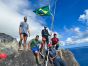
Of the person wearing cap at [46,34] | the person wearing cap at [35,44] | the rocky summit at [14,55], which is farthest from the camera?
the person wearing cap at [46,34]

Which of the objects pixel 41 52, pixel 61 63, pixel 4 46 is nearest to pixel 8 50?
pixel 4 46

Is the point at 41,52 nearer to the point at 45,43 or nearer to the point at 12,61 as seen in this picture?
the point at 45,43

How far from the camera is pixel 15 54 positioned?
20.4 meters

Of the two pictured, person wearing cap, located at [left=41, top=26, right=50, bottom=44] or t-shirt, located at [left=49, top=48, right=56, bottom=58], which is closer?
t-shirt, located at [left=49, top=48, right=56, bottom=58]

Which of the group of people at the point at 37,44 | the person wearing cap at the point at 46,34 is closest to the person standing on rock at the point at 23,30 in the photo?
the group of people at the point at 37,44

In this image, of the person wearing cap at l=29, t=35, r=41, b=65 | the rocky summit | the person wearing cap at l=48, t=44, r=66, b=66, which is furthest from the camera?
the rocky summit

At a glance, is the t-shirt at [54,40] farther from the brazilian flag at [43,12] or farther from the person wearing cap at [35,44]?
the brazilian flag at [43,12]

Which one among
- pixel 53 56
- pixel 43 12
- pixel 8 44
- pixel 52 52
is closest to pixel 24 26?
pixel 43 12

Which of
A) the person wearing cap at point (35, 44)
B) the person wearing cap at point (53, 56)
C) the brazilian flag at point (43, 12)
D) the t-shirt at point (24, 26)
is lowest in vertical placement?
the person wearing cap at point (53, 56)

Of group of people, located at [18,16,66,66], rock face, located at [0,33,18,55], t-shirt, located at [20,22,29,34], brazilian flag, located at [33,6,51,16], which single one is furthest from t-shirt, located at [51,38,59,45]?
rock face, located at [0,33,18,55]

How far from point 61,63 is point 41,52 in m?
3.94

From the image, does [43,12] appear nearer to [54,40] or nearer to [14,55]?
[54,40]

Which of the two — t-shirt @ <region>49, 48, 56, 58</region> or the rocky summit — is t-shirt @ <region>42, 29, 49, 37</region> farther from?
t-shirt @ <region>49, 48, 56, 58</region>

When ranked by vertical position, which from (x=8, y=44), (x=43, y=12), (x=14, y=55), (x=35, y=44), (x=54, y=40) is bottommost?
(x=14, y=55)
